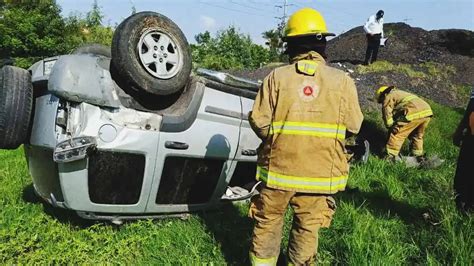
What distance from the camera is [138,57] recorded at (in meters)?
3.31

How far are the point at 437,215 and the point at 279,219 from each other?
5.23 ft

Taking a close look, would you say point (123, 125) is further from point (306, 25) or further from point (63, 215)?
point (306, 25)

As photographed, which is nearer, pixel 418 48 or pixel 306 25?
pixel 306 25

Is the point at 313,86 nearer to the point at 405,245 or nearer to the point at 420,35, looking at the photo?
the point at 405,245

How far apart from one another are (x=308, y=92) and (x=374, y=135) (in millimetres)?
5359

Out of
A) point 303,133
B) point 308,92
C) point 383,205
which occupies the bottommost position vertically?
point 383,205

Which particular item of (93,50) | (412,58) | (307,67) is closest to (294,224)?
(307,67)

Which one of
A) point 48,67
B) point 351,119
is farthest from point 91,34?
point 351,119

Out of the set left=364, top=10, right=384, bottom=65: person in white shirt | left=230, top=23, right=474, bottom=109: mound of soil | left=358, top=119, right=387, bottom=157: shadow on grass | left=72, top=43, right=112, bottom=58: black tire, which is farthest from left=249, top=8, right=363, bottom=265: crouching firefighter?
left=364, top=10, right=384, bottom=65: person in white shirt

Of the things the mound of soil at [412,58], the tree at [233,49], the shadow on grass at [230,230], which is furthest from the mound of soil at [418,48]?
the shadow on grass at [230,230]

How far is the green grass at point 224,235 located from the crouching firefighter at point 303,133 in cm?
57

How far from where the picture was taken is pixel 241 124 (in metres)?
3.97

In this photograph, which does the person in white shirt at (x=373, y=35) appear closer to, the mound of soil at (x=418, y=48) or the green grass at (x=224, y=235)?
the mound of soil at (x=418, y=48)

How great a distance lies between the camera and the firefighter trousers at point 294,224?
277 cm
